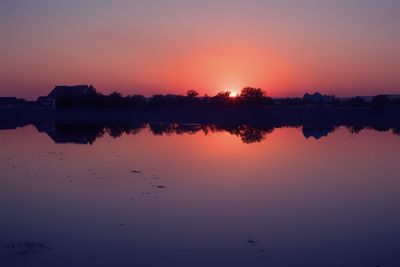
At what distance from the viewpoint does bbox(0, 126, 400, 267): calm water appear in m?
7.74

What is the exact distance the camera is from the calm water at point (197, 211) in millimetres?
7738

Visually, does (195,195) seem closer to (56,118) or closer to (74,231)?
(74,231)

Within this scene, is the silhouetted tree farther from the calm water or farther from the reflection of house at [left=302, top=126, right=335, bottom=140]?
the calm water

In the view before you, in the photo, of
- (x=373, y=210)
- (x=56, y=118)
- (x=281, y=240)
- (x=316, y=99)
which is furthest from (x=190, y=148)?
(x=316, y=99)

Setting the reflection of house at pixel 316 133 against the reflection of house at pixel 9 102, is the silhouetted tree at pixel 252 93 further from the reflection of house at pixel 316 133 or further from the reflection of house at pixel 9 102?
the reflection of house at pixel 9 102

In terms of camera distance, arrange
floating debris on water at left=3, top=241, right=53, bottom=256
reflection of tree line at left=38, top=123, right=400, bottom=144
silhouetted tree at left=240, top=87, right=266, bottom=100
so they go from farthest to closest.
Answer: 1. silhouetted tree at left=240, top=87, right=266, bottom=100
2. reflection of tree line at left=38, top=123, right=400, bottom=144
3. floating debris on water at left=3, top=241, right=53, bottom=256

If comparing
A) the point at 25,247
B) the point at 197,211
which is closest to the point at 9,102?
the point at 197,211

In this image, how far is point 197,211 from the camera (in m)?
10.5

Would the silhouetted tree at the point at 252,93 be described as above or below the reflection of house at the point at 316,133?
above

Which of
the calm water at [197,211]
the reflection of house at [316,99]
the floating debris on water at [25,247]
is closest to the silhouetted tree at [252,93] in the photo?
the reflection of house at [316,99]

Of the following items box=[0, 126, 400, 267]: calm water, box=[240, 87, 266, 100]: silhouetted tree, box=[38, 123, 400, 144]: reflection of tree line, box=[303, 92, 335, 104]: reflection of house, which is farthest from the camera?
box=[303, 92, 335, 104]: reflection of house

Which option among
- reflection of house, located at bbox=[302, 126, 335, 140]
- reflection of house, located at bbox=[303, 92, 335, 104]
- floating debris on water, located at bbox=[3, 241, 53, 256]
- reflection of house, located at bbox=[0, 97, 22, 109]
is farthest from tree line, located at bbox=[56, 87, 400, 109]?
floating debris on water, located at bbox=[3, 241, 53, 256]

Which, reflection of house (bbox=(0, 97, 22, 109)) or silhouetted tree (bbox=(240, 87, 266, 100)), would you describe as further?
reflection of house (bbox=(0, 97, 22, 109))

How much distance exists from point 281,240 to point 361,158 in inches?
557
